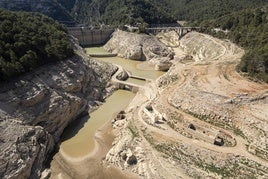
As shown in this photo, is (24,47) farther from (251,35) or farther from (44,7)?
(44,7)

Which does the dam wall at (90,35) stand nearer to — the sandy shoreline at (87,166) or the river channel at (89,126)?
Answer: the river channel at (89,126)

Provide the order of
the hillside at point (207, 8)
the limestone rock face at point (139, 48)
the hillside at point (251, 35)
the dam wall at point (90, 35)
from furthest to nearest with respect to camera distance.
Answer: the hillside at point (207, 8), the dam wall at point (90, 35), the limestone rock face at point (139, 48), the hillside at point (251, 35)

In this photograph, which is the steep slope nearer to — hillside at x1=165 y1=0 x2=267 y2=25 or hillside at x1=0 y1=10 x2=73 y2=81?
hillside at x1=165 y1=0 x2=267 y2=25

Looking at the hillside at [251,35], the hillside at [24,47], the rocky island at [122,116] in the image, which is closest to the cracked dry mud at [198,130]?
the rocky island at [122,116]

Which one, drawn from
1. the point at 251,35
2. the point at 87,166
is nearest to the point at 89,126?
the point at 87,166

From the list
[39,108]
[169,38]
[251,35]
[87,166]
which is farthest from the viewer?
[169,38]

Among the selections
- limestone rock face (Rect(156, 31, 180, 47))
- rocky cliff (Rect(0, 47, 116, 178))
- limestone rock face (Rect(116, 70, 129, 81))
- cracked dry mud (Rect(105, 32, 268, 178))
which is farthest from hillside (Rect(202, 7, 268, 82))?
rocky cliff (Rect(0, 47, 116, 178))
